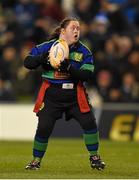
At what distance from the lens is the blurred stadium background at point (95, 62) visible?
18375 mm

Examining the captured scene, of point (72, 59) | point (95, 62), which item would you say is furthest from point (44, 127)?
point (95, 62)

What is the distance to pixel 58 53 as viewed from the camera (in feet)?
34.6

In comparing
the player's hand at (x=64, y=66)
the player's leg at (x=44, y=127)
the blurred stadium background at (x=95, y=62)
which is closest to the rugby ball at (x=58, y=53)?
the player's hand at (x=64, y=66)

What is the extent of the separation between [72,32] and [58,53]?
14.8 inches

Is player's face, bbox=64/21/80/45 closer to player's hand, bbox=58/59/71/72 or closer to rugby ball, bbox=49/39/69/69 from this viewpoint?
rugby ball, bbox=49/39/69/69

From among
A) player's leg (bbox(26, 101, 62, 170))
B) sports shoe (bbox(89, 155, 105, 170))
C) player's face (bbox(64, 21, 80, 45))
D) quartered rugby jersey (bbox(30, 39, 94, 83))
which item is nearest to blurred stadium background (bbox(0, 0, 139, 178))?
sports shoe (bbox(89, 155, 105, 170))

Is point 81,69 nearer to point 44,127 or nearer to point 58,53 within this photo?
point 58,53

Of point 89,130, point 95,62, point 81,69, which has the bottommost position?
point 89,130

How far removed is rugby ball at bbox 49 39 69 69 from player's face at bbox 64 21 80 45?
5.5 inches

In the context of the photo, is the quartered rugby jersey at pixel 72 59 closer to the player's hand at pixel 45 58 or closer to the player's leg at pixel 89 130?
the player's hand at pixel 45 58

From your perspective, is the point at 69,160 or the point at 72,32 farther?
the point at 69,160

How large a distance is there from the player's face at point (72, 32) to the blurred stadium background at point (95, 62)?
18.5ft

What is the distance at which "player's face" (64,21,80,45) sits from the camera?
35.2ft

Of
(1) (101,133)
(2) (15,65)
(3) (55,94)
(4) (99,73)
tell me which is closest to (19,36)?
(2) (15,65)
